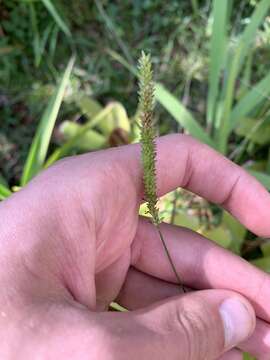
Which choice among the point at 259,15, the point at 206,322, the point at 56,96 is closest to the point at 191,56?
the point at 259,15

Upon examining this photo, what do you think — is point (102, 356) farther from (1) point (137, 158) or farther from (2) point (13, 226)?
(1) point (137, 158)

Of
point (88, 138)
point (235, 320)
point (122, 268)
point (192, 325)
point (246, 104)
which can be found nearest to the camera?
point (192, 325)

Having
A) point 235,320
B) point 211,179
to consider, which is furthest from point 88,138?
point 235,320

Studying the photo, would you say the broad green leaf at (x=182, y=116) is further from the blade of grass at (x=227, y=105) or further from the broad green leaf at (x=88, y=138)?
the broad green leaf at (x=88, y=138)

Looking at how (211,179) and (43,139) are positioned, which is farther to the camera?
(43,139)

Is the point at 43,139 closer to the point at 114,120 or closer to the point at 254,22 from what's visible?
the point at 114,120

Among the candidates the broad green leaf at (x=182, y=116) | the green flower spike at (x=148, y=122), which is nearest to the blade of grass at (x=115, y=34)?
the broad green leaf at (x=182, y=116)
